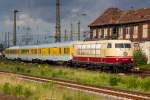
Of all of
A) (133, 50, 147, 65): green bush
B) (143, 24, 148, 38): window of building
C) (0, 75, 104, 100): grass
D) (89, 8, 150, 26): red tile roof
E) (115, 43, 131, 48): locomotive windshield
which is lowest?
(0, 75, 104, 100): grass

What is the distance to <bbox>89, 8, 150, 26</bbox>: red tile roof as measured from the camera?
2711 inches

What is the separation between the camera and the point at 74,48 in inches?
1948

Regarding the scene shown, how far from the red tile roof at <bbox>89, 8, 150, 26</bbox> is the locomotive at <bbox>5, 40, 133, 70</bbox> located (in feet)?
49.3

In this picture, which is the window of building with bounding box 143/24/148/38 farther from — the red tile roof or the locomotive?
the locomotive

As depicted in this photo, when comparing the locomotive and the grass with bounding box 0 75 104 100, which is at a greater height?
the locomotive

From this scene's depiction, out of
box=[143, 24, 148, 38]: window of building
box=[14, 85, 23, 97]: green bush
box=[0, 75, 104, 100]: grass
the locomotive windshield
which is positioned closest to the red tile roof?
box=[143, 24, 148, 38]: window of building

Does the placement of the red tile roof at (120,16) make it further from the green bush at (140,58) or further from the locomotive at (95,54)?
the locomotive at (95,54)

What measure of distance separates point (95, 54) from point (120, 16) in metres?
33.3

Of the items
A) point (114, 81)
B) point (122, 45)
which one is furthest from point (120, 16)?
point (114, 81)

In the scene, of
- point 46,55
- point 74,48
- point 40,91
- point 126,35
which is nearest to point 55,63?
point 46,55

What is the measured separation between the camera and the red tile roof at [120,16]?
226 feet

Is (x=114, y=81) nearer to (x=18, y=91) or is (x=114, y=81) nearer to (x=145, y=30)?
(x=18, y=91)

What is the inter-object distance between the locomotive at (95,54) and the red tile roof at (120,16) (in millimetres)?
15038

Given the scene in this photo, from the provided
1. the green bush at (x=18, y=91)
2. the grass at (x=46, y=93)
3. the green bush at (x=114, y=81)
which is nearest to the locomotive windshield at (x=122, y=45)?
the green bush at (x=114, y=81)
